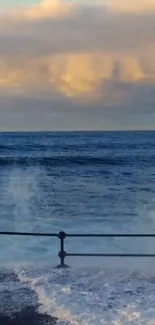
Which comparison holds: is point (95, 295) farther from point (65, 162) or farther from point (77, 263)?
point (65, 162)

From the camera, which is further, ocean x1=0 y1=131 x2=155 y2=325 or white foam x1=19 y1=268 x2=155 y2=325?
ocean x1=0 y1=131 x2=155 y2=325

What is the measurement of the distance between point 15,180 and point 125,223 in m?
23.3

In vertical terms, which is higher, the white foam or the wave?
the wave

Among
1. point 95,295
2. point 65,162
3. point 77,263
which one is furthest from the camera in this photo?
point 65,162

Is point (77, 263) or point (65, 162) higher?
point (65, 162)

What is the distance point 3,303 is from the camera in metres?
8.70

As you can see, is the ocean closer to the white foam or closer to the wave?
the white foam

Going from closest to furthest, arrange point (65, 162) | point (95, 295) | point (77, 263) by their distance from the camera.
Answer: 1. point (95, 295)
2. point (77, 263)
3. point (65, 162)

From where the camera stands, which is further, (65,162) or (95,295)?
(65,162)

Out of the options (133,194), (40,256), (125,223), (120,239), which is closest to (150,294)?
(40,256)

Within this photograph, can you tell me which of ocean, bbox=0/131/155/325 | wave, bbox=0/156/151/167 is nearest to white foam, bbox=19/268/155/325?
ocean, bbox=0/131/155/325

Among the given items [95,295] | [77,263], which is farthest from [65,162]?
[95,295]

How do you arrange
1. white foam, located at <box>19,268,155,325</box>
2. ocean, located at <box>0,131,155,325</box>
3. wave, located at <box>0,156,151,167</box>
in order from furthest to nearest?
1. wave, located at <box>0,156,151,167</box>
2. ocean, located at <box>0,131,155,325</box>
3. white foam, located at <box>19,268,155,325</box>

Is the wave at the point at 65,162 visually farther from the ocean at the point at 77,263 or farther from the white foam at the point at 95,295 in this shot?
the white foam at the point at 95,295
